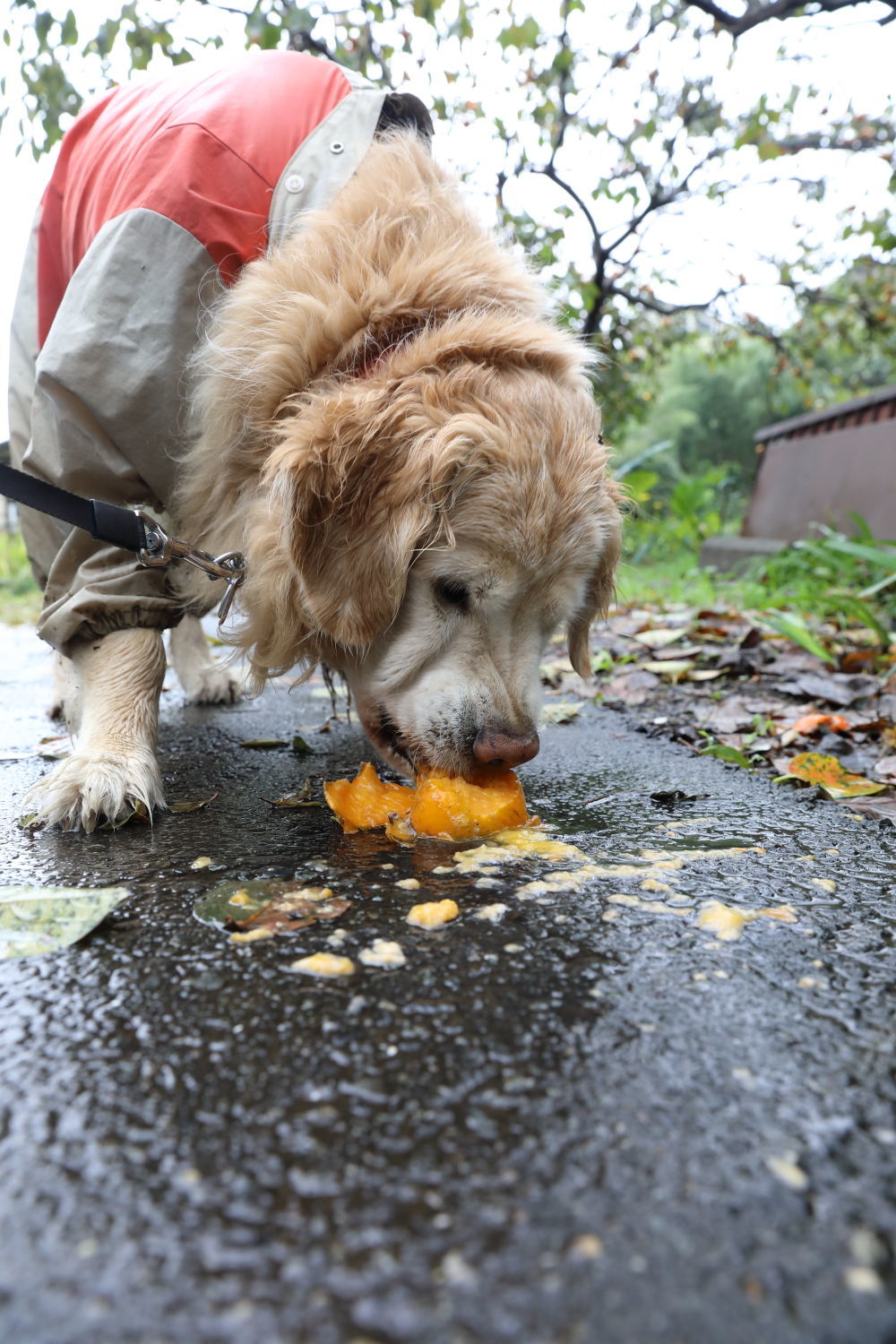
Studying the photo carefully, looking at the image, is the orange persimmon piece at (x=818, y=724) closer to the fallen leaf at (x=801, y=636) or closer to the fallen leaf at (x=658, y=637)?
the fallen leaf at (x=801, y=636)

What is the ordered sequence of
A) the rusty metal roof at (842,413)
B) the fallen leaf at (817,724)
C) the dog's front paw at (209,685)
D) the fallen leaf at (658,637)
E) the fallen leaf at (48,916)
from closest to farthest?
1. the fallen leaf at (48,916)
2. the fallen leaf at (817,724)
3. the dog's front paw at (209,685)
4. the fallen leaf at (658,637)
5. the rusty metal roof at (842,413)

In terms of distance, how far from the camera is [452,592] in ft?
6.93

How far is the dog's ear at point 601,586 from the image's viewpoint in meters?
2.32

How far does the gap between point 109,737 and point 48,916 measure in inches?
32.8

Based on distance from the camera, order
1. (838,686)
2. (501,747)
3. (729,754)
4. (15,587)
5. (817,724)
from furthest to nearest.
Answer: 1. (15,587)
2. (838,686)
3. (817,724)
4. (729,754)
5. (501,747)

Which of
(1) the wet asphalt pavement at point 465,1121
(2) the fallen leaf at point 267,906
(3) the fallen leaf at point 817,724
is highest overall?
(1) the wet asphalt pavement at point 465,1121

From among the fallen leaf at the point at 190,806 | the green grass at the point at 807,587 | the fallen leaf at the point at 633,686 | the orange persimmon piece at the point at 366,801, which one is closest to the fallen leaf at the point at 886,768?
the green grass at the point at 807,587

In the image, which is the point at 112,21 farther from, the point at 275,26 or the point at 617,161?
the point at 617,161

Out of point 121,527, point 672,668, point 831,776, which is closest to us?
point 121,527

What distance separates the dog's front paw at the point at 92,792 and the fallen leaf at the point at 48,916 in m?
0.43

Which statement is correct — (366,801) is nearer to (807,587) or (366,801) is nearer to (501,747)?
(501,747)

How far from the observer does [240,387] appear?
220 cm

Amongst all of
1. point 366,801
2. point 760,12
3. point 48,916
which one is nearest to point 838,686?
point 366,801

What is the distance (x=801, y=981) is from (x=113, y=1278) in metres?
0.89
